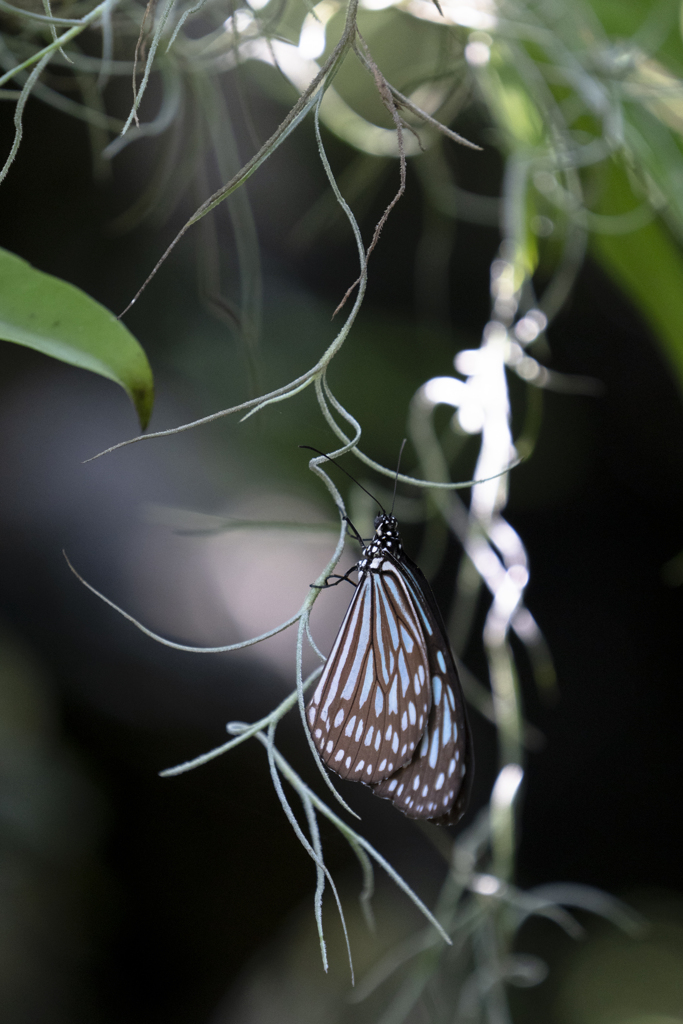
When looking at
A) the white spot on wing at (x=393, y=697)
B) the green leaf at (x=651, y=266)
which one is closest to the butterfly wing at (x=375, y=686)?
the white spot on wing at (x=393, y=697)

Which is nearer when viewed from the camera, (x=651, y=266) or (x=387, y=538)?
(x=387, y=538)

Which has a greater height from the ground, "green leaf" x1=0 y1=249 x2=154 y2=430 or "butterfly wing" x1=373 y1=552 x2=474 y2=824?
"green leaf" x1=0 y1=249 x2=154 y2=430

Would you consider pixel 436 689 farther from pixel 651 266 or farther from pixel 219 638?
pixel 219 638

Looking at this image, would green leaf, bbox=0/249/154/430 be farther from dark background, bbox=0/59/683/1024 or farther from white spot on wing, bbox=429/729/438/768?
dark background, bbox=0/59/683/1024

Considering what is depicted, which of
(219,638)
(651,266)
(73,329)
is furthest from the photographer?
(219,638)

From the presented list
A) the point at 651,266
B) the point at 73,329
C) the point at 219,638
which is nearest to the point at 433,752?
the point at 73,329

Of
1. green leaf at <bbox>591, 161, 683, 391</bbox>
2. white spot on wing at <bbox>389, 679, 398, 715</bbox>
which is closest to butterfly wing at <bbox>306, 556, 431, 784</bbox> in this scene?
white spot on wing at <bbox>389, 679, 398, 715</bbox>

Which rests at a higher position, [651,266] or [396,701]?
[651,266]
